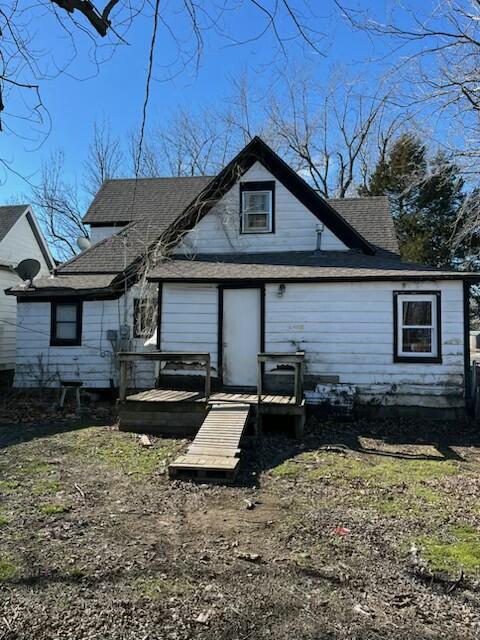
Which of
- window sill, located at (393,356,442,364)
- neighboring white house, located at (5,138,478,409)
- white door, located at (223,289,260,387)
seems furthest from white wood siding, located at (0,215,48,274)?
window sill, located at (393,356,442,364)

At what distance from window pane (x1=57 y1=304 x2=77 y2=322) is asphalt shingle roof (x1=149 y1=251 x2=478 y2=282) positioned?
3.05 meters

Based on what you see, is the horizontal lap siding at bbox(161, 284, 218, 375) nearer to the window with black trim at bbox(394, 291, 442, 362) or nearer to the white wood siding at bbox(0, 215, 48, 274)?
the window with black trim at bbox(394, 291, 442, 362)

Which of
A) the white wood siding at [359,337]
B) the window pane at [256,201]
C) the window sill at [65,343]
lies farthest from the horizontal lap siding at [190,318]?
the window sill at [65,343]

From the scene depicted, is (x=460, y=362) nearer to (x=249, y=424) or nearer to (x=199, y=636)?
(x=249, y=424)

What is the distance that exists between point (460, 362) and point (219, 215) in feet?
22.7

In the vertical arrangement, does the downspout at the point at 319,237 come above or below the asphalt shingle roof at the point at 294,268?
above

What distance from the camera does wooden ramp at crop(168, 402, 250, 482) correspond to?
261 inches

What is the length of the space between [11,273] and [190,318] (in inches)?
438

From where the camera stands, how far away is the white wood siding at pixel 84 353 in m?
13.7

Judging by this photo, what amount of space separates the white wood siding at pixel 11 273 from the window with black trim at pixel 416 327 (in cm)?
1366

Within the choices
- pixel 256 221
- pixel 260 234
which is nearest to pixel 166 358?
pixel 260 234

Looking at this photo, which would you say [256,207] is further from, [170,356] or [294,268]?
[170,356]

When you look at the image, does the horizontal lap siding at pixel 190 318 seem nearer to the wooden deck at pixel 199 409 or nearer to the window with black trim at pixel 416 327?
the wooden deck at pixel 199 409

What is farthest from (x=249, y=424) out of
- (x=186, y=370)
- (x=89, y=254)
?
(x=89, y=254)
